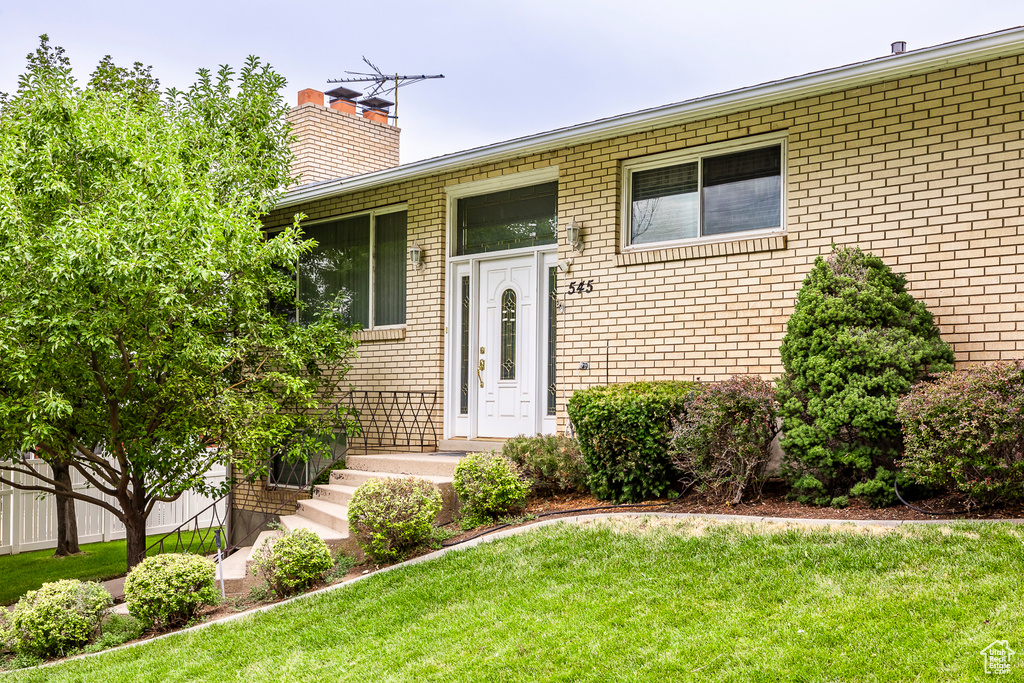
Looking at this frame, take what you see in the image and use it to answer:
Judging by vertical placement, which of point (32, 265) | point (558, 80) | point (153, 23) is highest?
point (558, 80)

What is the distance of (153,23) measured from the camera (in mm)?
21094

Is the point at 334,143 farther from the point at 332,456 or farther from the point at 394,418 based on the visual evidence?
the point at 394,418

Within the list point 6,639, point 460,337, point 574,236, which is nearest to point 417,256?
point 460,337

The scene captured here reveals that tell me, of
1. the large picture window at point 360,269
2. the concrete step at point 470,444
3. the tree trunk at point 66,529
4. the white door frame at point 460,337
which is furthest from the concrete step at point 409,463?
the tree trunk at point 66,529

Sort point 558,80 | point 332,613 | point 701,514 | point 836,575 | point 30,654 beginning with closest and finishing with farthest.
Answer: point 836,575 < point 332,613 < point 30,654 < point 701,514 < point 558,80

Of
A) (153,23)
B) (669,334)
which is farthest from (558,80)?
(669,334)

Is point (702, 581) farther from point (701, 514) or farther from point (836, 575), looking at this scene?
point (701, 514)

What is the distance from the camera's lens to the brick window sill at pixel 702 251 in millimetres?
7785

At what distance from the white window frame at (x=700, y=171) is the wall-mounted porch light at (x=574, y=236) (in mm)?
486

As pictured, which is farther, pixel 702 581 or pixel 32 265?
pixel 32 265

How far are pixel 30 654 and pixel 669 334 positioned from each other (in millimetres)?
6130

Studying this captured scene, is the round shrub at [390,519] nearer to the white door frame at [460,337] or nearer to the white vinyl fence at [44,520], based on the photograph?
the white door frame at [460,337]

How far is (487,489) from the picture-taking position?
7.09 meters

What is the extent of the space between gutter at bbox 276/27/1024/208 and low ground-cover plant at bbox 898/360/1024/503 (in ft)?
8.19
